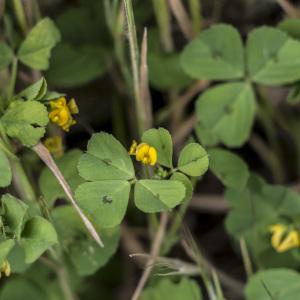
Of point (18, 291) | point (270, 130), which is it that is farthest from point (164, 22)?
point (18, 291)

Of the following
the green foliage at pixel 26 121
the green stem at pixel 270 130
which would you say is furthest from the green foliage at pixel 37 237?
the green stem at pixel 270 130

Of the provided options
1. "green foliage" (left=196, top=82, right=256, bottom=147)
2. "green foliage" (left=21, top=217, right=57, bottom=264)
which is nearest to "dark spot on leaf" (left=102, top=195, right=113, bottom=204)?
"green foliage" (left=21, top=217, right=57, bottom=264)

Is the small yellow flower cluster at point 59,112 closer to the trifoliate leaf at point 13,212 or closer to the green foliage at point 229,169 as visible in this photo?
the trifoliate leaf at point 13,212

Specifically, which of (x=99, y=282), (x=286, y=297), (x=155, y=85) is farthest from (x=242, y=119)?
(x=99, y=282)

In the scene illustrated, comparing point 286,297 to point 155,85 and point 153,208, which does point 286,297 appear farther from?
point 155,85

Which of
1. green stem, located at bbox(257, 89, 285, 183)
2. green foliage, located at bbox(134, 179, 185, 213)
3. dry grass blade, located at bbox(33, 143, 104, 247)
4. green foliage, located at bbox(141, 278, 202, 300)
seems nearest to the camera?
green foliage, located at bbox(134, 179, 185, 213)

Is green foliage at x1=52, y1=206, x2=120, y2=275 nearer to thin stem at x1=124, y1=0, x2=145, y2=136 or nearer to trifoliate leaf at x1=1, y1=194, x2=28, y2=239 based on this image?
trifoliate leaf at x1=1, y1=194, x2=28, y2=239
